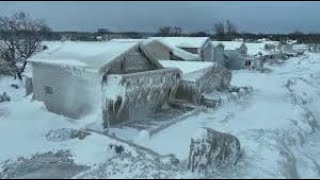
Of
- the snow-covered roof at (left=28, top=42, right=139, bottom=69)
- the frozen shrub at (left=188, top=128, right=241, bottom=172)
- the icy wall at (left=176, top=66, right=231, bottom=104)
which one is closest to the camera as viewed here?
the frozen shrub at (left=188, top=128, right=241, bottom=172)

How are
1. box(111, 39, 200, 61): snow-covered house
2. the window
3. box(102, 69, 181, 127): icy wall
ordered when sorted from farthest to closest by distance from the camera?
box(111, 39, 200, 61): snow-covered house
the window
box(102, 69, 181, 127): icy wall

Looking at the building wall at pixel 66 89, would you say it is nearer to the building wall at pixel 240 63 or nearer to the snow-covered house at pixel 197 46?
the snow-covered house at pixel 197 46

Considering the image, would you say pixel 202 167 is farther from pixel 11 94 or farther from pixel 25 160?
pixel 11 94

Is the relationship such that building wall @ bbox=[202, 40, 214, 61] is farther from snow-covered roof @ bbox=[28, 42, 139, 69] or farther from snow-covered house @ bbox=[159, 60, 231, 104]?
snow-covered roof @ bbox=[28, 42, 139, 69]

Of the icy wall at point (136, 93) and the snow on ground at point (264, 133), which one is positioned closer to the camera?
the snow on ground at point (264, 133)

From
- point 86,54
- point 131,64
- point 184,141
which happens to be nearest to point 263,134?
point 184,141

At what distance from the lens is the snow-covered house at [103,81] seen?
60.2ft

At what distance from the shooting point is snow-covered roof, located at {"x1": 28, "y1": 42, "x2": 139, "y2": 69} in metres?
18.9

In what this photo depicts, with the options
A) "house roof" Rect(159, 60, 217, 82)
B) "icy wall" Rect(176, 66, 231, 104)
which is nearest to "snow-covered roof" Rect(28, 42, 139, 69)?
"icy wall" Rect(176, 66, 231, 104)

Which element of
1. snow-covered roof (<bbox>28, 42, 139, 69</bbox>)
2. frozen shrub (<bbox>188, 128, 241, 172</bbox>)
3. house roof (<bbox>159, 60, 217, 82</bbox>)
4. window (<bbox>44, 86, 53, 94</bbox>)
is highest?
snow-covered roof (<bbox>28, 42, 139, 69</bbox>)

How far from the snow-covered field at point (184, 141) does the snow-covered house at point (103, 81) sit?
2.65 ft

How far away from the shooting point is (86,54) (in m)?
19.9

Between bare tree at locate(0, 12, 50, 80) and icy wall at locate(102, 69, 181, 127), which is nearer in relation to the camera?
icy wall at locate(102, 69, 181, 127)

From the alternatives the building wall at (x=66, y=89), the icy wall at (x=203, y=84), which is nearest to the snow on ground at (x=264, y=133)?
the icy wall at (x=203, y=84)
